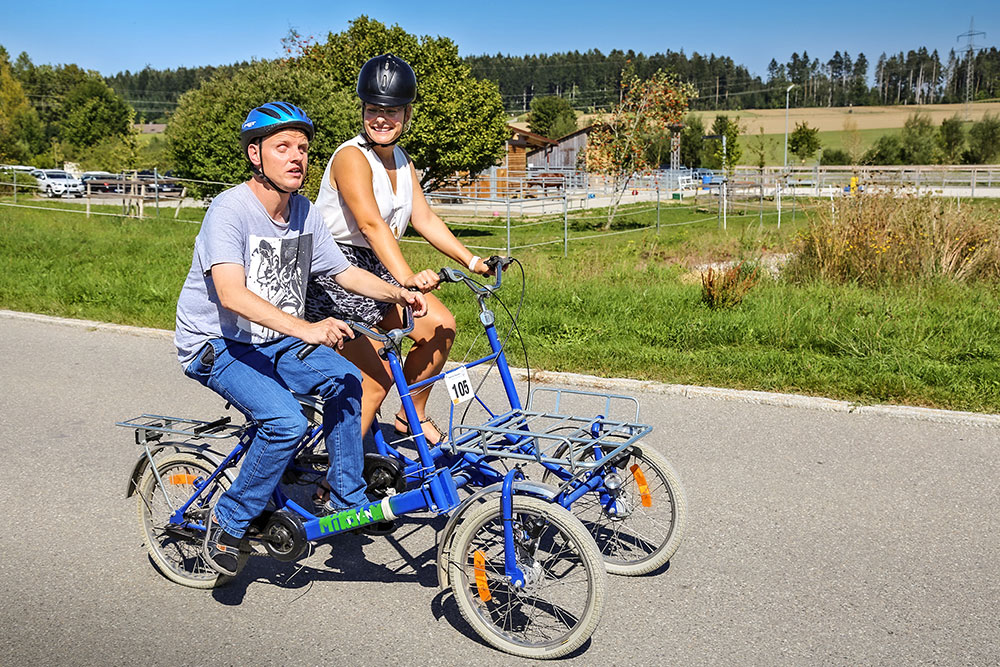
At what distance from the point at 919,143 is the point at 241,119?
51.6 m

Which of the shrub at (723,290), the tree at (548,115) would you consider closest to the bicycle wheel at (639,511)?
the shrub at (723,290)

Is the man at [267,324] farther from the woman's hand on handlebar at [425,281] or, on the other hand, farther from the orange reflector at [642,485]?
the orange reflector at [642,485]

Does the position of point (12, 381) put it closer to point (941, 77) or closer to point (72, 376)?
point (72, 376)

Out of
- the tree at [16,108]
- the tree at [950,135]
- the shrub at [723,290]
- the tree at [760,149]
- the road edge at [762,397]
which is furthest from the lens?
the tree at [16,108]

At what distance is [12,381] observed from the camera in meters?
7.55

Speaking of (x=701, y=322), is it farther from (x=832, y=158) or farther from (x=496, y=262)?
(x=832, y=158)

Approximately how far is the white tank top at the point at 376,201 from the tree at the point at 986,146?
210 ft

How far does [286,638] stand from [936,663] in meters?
2.41

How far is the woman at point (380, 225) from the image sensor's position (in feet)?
13.5

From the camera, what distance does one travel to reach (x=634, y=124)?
30.0 meters

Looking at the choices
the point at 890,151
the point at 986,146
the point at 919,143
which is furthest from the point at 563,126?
the point at 986,146

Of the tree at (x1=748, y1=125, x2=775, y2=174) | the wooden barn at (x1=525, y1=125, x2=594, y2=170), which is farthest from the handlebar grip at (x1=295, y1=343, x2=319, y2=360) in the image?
the wooden barn at (x1=525, y1=125, x2=594, y2=170)

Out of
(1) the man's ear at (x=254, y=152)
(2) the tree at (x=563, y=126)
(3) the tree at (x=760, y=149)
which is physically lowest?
(1) the man's ear at (x=254, y=152)

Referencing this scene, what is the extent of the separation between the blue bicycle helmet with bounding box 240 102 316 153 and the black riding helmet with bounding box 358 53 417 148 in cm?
55
